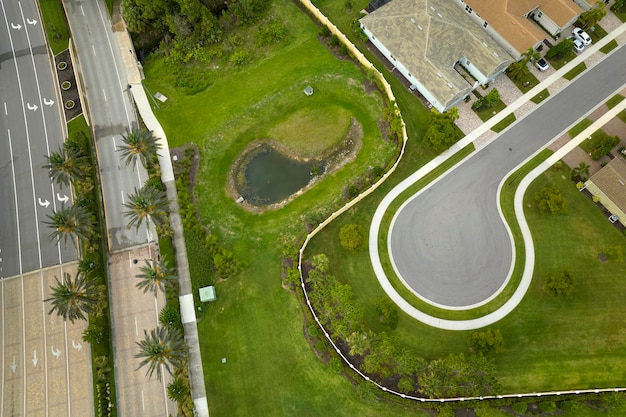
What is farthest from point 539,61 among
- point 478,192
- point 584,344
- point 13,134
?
point 13,134

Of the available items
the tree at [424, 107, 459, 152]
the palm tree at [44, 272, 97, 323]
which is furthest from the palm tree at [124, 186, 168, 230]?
the tree at [424, 107, 459, 152]

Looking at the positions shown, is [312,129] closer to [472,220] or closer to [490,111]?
[472,220]

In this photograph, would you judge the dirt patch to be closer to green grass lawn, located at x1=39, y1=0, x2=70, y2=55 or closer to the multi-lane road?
the multi-lane road

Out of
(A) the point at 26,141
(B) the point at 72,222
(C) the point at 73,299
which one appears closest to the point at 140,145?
(B) the point at 72,222

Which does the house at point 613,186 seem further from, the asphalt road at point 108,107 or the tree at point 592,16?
the asphalt road at point 108,107

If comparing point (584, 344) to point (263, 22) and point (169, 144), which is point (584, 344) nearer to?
point (169, 144)
